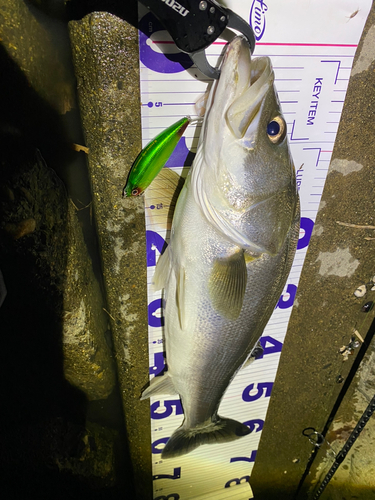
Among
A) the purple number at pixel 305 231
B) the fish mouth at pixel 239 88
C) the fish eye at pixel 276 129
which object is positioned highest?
the fish mouth at pixel 239 88

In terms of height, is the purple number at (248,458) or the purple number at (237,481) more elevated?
the purple number at (248,458)

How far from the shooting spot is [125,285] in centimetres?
116

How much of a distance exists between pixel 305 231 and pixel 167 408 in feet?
3.35

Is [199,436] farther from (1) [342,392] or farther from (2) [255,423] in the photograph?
(1) [342,392]

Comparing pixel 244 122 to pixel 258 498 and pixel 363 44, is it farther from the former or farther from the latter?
pixel 258 498

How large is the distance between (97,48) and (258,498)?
8.50ft

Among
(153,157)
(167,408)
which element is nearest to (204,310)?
(153,157)

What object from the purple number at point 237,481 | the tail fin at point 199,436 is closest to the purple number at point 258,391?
the tail fin at point 199,436

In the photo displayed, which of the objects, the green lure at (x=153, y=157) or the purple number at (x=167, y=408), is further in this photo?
the purple number at (x=167, y=408)

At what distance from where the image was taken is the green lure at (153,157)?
874mm

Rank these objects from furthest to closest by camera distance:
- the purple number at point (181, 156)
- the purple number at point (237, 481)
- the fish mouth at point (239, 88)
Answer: the purple number at point (237, 481) < the purple number at point (181, 156) < the fish mouth at point (239, 88)

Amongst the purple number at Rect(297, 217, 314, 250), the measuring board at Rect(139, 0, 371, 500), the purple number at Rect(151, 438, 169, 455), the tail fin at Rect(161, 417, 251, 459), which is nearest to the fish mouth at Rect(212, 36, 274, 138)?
the measuring board at Rect(139, 0, 371, 500)

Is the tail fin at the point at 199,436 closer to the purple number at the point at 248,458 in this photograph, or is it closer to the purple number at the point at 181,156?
the purple number at the point at 248,458

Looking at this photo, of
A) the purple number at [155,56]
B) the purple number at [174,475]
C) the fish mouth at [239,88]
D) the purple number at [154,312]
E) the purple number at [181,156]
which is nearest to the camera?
the fish mouth at [239,88]
